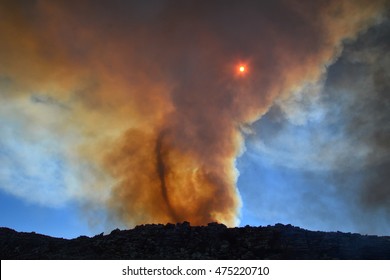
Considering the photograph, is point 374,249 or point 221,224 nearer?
point 374,249

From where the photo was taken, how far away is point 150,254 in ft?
185

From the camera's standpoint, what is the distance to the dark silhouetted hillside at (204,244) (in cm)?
5522

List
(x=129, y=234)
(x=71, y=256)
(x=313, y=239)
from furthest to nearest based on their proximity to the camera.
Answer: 1. (x=129, y=234)
2. (x=313, y=239)
3. (x=71, y=256)

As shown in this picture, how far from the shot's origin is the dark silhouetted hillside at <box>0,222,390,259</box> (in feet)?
181

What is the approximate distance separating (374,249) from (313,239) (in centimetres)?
831

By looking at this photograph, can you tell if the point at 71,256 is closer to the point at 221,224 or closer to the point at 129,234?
the point at 129,234

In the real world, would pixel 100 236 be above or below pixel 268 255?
above

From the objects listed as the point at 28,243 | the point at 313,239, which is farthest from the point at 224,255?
the point at 28,243

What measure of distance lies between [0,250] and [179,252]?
1150 inches

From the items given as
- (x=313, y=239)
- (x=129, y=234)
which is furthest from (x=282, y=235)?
(x=129, y=234)

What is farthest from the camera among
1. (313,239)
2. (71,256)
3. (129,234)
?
(129,234)

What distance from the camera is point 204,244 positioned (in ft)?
196

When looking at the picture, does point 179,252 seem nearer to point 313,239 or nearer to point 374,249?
point 313,239

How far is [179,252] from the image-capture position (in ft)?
185
